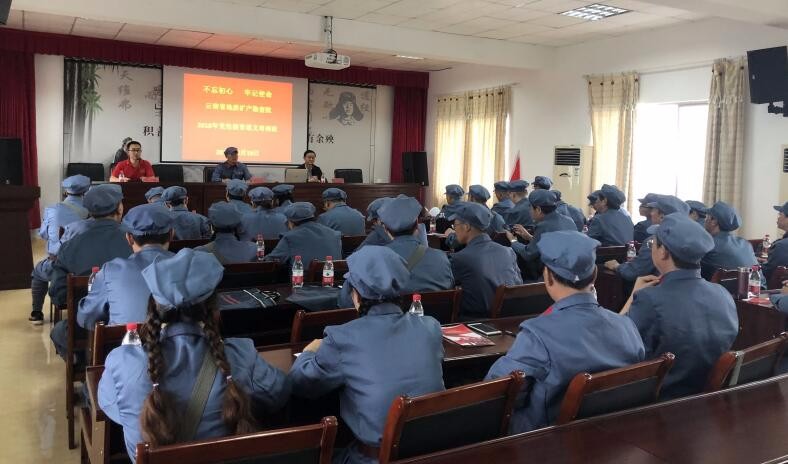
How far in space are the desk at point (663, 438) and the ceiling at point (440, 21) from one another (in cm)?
579

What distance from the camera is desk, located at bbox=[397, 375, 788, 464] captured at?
5.19ft

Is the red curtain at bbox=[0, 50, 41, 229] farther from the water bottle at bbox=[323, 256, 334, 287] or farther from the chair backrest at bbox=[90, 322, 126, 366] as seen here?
the chair backrest at bbox=[90, 322, 126, 366]

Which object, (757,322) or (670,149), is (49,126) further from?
(757,322)

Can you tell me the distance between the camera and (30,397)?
376 cm

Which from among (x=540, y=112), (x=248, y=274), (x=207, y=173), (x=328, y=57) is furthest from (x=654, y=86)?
(x=207, y=173)

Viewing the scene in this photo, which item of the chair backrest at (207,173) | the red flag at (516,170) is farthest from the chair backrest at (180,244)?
the red flag at (516,170)

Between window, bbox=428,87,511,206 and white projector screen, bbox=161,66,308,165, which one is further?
window, bbox=428,87,511,206

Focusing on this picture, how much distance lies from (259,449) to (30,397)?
3011mm

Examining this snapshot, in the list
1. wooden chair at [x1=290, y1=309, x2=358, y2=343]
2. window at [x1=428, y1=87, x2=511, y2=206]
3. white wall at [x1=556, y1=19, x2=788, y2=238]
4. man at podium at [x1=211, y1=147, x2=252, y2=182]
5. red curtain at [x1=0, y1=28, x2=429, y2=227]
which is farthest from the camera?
window at [x1=428, y1=87, x2=511, y2=206]

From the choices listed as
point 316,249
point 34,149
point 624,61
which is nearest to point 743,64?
point 624,61

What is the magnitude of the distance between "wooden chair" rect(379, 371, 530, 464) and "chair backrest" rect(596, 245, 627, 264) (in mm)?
3618

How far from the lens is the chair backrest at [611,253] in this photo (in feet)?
17.3

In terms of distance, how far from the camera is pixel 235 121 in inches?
432

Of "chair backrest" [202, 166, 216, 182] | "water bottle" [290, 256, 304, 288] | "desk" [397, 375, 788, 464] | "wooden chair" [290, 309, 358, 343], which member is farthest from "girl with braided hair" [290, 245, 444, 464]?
"chair backrest" [202, 166, 216, 182]
